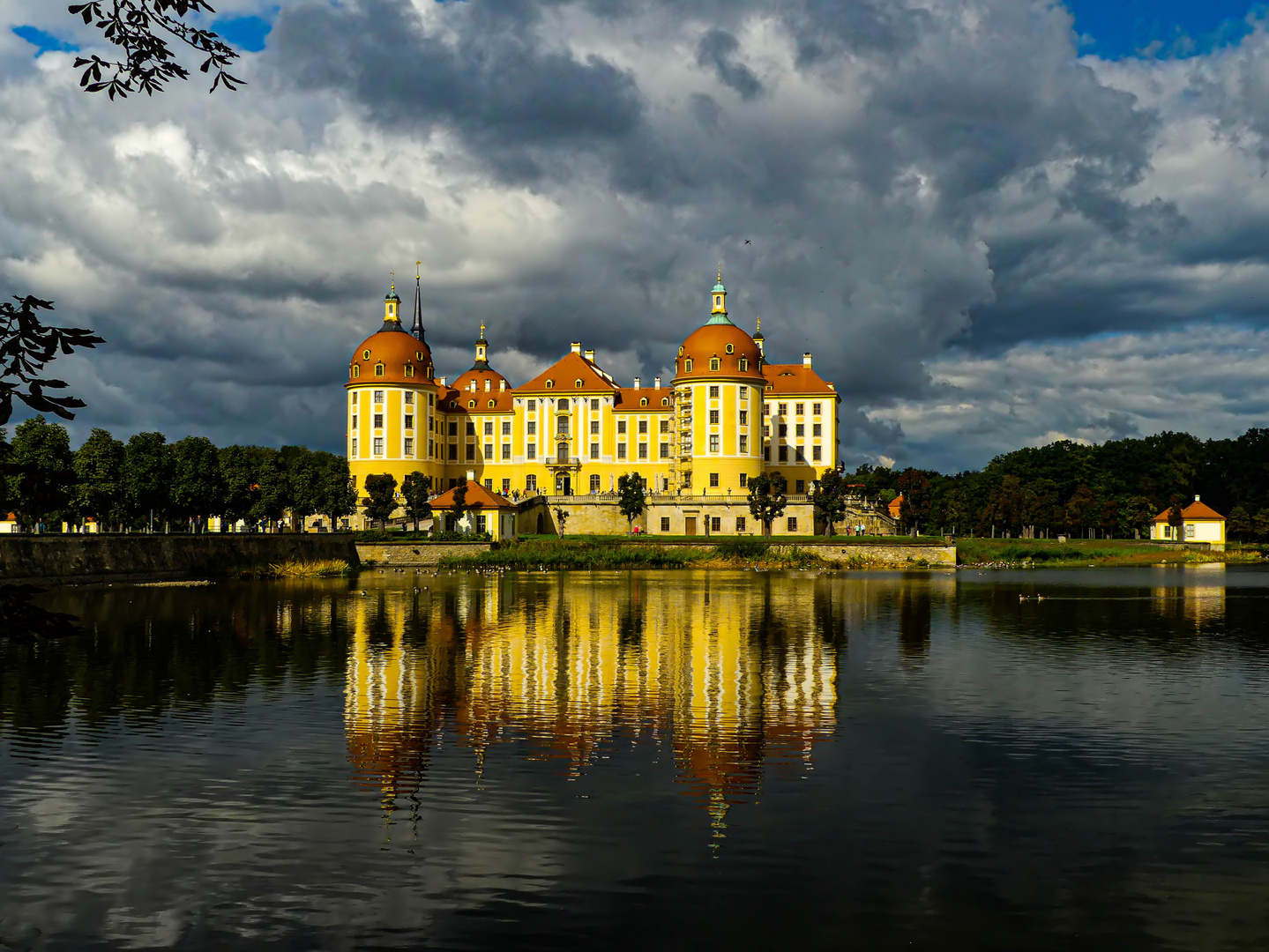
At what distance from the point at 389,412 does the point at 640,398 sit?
25823 millimetres

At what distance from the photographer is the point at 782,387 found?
394ft

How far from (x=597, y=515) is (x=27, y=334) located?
101929 mm

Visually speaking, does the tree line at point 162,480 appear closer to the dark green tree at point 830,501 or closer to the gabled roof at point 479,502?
the gabled roof at point 479,502

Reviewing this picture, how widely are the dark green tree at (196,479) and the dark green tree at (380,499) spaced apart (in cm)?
2035

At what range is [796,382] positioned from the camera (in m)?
120

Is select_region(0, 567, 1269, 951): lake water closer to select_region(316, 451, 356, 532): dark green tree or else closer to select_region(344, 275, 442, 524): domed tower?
select_region(316, 451, 356, 532): dark green tree

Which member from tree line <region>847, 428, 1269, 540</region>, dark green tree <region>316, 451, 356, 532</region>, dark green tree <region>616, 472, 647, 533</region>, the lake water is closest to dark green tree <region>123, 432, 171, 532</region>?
dark green tree <region>316, 451, 356, 532</region>

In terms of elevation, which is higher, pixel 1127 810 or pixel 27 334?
pixel 27 334

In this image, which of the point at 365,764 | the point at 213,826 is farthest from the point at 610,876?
the point at 365,764

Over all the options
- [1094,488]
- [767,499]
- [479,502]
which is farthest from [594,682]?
[1094,488]

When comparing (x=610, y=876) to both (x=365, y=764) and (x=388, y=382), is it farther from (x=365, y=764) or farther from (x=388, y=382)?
(x=388, y=382)

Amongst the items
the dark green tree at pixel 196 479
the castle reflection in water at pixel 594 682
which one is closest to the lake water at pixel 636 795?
the castle reflection in water at pixel 594 682

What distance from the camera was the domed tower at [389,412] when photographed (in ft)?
379

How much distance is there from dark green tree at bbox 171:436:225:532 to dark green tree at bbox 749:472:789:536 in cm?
4476
